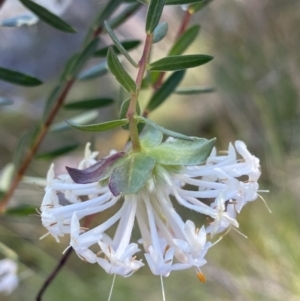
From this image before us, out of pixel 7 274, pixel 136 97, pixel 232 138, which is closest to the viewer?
pixel 136 97

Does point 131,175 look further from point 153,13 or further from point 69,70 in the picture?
point 69,70

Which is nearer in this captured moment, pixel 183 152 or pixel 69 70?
pixel 183 152

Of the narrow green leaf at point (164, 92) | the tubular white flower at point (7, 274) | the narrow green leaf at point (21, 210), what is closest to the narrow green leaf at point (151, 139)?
the narrow green leaf at point (164, 92)

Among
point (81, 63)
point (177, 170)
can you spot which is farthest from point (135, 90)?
point (81, 63)

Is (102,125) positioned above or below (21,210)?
above

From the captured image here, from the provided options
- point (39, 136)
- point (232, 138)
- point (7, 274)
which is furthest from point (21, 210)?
point (232, 138)

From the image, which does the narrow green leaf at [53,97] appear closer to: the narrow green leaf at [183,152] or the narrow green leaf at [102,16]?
the narrow green leaf at [102,16]

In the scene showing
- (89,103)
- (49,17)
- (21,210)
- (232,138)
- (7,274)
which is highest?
(49,17)

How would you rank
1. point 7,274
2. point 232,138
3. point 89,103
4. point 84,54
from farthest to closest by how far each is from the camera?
point 232,138 → point 7,274 → point 89,103 → point 84,54
